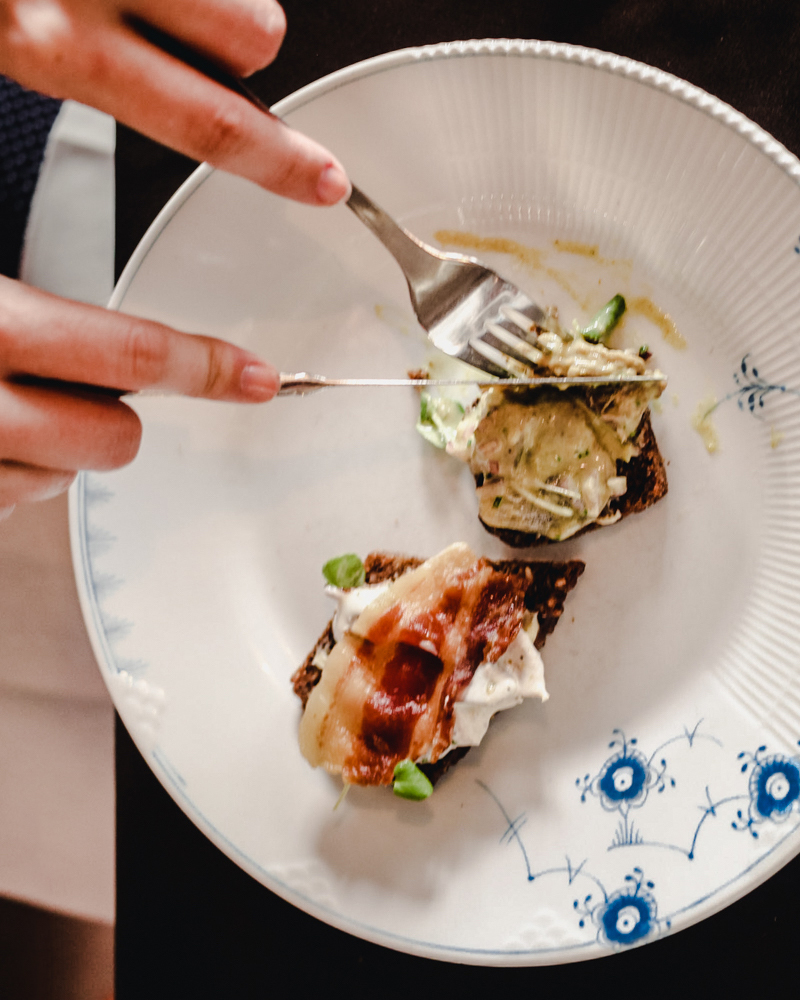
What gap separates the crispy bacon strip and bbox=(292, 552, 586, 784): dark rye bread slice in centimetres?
10

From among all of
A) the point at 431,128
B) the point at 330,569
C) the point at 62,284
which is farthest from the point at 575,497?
the point at 62,284

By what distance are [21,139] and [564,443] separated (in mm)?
1843

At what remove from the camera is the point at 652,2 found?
1868 mm

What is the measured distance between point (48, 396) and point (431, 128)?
1231mm

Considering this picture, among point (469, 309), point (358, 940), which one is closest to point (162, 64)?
point (469, 309)

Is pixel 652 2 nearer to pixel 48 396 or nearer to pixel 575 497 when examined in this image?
pixel 575 497

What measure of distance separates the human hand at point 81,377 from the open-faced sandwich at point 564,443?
0.70m

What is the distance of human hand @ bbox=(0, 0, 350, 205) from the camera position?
1071 millimetres

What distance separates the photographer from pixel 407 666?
1.76m

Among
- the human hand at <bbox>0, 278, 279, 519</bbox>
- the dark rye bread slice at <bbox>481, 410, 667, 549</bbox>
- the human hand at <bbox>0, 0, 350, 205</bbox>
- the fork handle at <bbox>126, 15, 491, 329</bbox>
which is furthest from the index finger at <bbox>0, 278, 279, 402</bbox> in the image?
the dark rye bread slice at <bbox>481, 410, 667, 549</bbox>

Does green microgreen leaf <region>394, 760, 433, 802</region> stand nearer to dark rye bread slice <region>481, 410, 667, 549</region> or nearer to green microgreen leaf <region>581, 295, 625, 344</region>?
dark rye bread slice <region>481, 410, 667, 549</region>

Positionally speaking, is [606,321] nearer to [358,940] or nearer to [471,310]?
[471,310]

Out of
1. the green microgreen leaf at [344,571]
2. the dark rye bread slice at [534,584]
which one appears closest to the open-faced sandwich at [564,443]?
the dark rye bread slice at [534,584]

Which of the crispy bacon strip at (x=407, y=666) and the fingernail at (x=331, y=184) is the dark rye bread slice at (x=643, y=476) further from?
the fingernail at (x=331, y=184)
